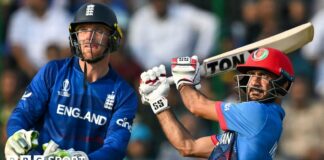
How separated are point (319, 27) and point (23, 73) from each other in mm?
3833

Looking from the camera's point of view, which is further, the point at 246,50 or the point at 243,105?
the point at 246,50

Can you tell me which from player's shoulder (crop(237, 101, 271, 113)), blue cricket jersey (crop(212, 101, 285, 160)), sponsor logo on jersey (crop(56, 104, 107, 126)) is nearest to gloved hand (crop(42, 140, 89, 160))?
sponsor logo on jersey (crop(56, 104, 107, 126))

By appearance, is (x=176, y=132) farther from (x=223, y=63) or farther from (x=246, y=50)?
(x=246, y=50)

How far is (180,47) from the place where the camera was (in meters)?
12.6

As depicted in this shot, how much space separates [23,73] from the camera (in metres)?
12.8

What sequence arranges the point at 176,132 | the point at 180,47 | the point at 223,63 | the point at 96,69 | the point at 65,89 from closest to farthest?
the point at 65,89, the point at 96,69, the point at 176,132, the point at 223,63, the point at 180,47

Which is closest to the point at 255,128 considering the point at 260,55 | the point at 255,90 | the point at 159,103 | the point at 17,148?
the point at 255,90

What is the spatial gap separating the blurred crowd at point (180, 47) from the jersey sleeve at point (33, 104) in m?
4.28

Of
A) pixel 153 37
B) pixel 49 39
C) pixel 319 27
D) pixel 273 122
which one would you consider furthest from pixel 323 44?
pixel 273 122

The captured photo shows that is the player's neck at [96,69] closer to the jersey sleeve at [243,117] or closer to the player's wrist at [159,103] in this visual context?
the player's wrist at [159,103]

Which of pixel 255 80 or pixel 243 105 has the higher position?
pixel 255 80

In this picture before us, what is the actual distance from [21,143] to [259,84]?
6.19 ft

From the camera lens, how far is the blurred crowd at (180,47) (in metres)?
12.3

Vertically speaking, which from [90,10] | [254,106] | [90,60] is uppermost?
[90,10]
